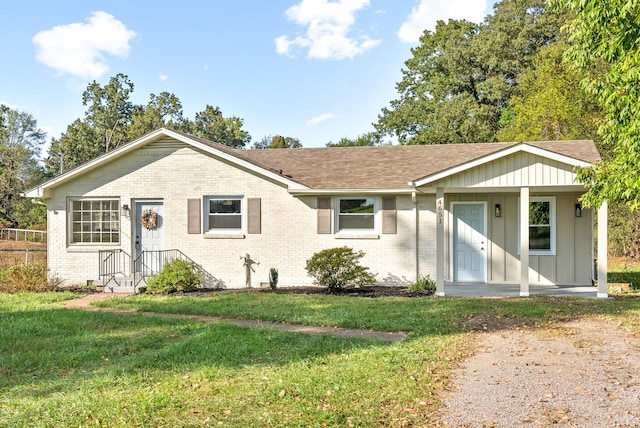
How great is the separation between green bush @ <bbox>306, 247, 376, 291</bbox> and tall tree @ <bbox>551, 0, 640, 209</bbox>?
5.75 meters

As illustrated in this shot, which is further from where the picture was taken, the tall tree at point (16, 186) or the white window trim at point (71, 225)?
the tall tree at point (16, 186)

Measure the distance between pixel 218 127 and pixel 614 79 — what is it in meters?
42.3

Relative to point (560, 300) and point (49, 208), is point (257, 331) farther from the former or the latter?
point (49, 208)

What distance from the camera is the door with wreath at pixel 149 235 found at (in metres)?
14.7

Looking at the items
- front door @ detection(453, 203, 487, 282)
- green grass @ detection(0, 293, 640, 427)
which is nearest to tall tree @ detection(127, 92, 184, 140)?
front door @ detection(453, 203, 487, 282)

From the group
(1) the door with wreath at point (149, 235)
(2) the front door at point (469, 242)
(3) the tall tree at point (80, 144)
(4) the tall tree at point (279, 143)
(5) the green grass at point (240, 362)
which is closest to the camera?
(5) the green grass at point (240, 362)

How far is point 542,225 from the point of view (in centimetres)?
1374

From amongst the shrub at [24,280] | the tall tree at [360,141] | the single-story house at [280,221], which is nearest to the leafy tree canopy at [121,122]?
the tall tree at [360,141]

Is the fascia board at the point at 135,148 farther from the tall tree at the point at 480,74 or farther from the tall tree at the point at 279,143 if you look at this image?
the tall tree at the point at 279,143

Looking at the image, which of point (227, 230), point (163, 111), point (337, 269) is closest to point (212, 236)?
point (227, 230)

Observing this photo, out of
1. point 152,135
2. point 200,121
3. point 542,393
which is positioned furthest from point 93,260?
point 200,121

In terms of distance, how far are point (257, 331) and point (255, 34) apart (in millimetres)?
17887

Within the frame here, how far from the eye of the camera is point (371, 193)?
13.8 m

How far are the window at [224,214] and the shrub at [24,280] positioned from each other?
4.64 meters
